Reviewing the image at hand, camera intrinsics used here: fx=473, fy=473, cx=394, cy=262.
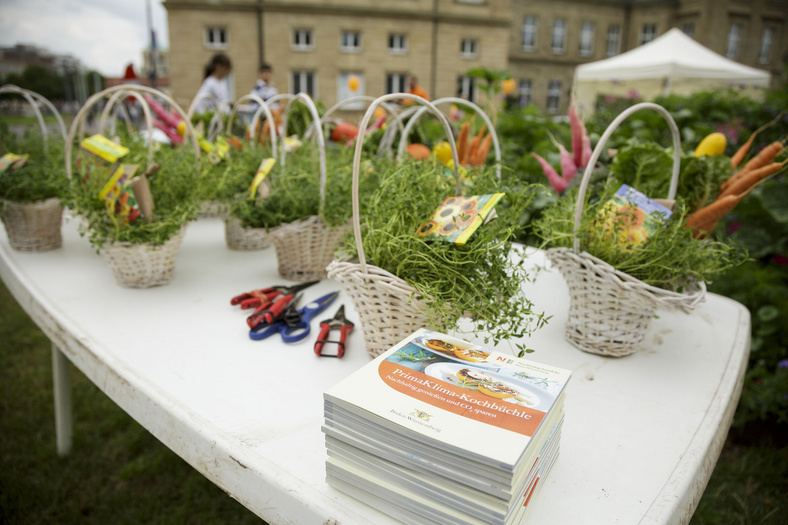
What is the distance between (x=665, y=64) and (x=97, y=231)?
7.97m

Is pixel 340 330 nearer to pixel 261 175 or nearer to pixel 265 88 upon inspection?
pixel 261 175

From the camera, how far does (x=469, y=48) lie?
15.9 metres

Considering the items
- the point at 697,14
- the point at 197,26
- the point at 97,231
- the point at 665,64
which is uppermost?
the point at 697,14

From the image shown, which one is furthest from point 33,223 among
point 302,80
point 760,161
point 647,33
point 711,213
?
point 647,33

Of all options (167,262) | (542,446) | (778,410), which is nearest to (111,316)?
(167,262)

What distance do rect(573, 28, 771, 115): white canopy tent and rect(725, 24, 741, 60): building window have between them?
1563 centimetres

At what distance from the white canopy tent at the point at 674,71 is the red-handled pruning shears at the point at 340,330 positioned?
7.07 metres

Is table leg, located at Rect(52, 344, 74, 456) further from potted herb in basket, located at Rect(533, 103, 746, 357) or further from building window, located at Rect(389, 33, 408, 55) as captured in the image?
building window, located at Rect(389, 33, 408, 55)

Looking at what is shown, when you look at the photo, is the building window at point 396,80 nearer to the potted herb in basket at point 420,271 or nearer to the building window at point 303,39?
the building window at point 303,39

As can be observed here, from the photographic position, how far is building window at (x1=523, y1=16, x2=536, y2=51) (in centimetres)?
2006

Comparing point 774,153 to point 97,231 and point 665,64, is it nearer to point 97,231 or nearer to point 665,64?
point 97,231

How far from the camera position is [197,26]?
13.7 meters

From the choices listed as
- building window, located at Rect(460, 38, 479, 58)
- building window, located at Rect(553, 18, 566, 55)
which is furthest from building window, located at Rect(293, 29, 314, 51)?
building window, located at Rect(553, 18, 566, 55)

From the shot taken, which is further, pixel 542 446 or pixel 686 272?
pixel 686 272
